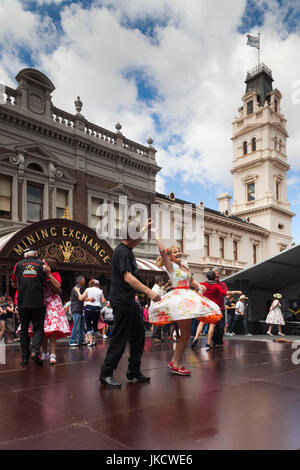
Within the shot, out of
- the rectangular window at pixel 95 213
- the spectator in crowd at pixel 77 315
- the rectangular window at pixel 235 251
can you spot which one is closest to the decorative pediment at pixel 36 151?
the rectangular window at pixel 95 213

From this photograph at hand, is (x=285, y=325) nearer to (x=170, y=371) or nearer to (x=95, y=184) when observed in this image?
(x=170, y=371)

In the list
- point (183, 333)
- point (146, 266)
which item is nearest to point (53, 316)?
point (183, 333)

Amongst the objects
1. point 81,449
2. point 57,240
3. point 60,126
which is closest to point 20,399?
point 81,449

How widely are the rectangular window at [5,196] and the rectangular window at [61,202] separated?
96.1 inches

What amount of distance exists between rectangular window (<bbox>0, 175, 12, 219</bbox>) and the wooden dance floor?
40.6 ft

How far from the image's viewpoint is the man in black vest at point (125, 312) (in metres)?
4.46

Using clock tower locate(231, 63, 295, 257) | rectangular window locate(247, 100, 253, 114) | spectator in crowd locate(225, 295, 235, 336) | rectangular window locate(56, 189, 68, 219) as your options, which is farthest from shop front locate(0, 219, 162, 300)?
rectangular window locate(247, 100, 253, 114)

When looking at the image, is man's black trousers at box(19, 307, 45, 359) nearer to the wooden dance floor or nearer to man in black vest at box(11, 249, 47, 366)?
man in black vest at box(11, 249, 47, 366)

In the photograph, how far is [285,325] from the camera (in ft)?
48.4

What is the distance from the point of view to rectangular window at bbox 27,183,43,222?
18.0 metres

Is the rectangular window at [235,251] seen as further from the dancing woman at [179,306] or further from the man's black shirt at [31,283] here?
the dancing woman at [179,306]

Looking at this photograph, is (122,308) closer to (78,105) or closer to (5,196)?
(5,196)

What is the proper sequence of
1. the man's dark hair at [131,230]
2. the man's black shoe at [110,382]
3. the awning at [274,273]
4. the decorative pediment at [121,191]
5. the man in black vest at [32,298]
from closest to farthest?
the man's black shoe at [110,382] < the man's dark hair at [131,230] < the man in black vest at [32,298] < the awning at [274,273] < the decorative pediment at [121,191]

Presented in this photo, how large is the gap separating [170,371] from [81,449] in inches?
123
